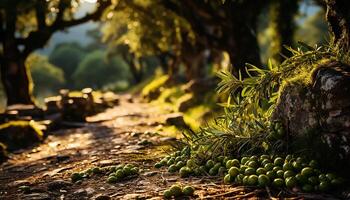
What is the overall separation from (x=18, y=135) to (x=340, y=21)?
892 cm

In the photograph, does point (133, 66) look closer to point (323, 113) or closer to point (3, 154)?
point (3, 154)

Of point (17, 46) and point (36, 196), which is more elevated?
point (17, 46)

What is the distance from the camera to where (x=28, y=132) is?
12.6 m

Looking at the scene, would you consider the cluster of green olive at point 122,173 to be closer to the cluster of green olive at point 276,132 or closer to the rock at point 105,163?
the rock at point 105,163

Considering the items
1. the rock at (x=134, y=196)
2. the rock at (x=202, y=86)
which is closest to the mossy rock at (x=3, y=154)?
the rock at (x=134, y=196)

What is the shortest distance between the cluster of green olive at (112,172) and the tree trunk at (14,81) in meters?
15.9

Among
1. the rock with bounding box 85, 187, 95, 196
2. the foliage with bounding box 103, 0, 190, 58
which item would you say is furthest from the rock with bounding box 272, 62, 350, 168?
the foliage with bounding box 103, 0, 190, 58

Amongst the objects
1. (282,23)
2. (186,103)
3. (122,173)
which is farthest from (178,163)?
(282,23)

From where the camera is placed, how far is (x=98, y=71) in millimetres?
86875

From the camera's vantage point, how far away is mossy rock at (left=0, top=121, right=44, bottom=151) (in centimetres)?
1205

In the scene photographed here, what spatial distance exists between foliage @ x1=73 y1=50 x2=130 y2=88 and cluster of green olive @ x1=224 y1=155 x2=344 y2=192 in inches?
3150

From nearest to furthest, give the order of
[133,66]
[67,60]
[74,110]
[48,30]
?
[74,110] < [48,30] < [133,66] < [67,60]

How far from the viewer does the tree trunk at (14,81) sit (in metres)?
22.1

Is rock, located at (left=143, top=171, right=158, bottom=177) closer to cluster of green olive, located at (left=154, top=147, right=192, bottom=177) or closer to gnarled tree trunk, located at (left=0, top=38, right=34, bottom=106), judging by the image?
cluster of green olive, located at (left=154, top=147, right=192, bottom=177)
